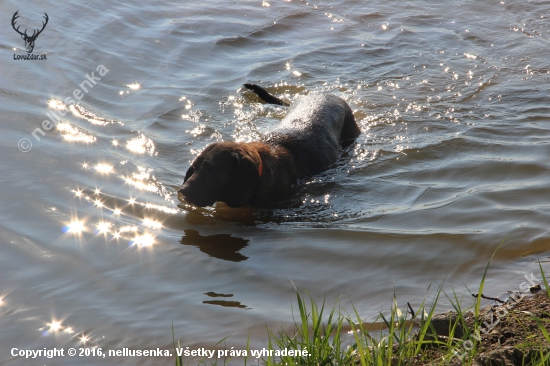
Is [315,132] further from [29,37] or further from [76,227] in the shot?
[29,37]

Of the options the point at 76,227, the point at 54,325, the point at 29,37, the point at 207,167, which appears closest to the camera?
the point at 54,325

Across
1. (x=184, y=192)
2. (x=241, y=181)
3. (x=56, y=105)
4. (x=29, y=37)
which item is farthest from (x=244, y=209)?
(x=29, y=37)

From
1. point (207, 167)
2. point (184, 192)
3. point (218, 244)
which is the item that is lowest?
point (218, 244)

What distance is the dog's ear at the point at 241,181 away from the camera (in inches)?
229

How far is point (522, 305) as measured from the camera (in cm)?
368

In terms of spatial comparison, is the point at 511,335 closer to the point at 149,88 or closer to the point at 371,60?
the point at 149,88

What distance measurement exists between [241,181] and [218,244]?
0.82m

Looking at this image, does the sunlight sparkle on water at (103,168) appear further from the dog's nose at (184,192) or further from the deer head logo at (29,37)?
the deer head logo at (29,37)

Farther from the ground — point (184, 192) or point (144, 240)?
point (184, 192)

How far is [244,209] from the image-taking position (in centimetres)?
611

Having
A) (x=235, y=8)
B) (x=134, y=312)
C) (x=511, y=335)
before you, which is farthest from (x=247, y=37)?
(x=511, y=335)

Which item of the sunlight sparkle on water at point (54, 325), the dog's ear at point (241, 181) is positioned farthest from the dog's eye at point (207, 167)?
the sunlight sparkle on water at point (54, 325)

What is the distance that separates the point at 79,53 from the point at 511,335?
835cm

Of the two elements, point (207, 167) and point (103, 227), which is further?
point (207, 167)
